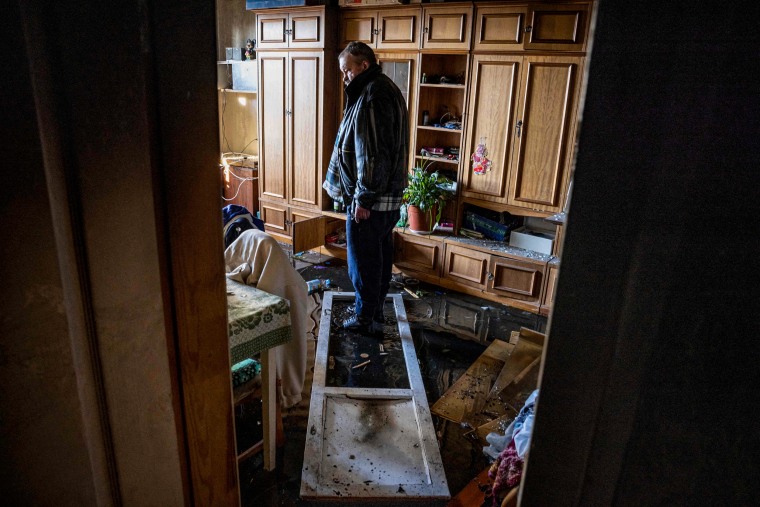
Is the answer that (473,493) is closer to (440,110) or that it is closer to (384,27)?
(440,110)

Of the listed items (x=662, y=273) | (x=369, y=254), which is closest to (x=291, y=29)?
(x=369, y=254)

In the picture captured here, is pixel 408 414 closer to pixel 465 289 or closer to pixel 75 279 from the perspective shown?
pixel 465 289

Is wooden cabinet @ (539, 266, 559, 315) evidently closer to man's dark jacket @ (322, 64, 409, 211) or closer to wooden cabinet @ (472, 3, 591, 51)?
man's dark jacket @ (322, 64, 409, 211)

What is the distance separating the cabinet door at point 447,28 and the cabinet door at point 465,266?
4.82ft

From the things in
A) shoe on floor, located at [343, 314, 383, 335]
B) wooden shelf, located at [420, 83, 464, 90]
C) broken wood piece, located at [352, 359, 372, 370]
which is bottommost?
broken wood piece, located at [352, 359, 372, 370]

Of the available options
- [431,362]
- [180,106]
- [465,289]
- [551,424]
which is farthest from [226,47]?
[551,424]

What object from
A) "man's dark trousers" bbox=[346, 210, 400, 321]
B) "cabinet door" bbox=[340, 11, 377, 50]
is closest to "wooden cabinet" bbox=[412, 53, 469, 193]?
"cabinet door" bbox=[340, 11, 377, 50]

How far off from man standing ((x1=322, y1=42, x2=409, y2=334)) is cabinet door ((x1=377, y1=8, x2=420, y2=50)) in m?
1.00

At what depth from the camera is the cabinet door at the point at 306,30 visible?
391cm

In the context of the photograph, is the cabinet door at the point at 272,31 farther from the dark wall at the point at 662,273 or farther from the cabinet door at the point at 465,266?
the dark wall at the point at 662,273

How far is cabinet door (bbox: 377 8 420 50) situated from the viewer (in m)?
3.65

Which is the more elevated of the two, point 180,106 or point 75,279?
point 180,106

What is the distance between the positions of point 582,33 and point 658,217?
3118 mm

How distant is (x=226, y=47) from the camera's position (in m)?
5.10
